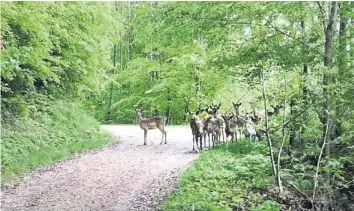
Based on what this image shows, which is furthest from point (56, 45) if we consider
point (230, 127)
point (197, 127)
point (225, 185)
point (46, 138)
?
point (225, 185)

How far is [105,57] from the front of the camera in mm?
16781

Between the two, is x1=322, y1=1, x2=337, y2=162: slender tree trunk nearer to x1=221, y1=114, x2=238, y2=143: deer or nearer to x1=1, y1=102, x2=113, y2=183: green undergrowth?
x1=221, y1=114, x2=238, y2=143: deer

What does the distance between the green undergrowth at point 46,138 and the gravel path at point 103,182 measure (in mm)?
459

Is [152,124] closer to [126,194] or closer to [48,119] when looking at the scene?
[48,119]

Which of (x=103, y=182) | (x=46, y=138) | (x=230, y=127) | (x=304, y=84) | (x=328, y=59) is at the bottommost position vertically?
(x=103, y=182)

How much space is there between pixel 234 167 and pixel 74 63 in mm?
7751

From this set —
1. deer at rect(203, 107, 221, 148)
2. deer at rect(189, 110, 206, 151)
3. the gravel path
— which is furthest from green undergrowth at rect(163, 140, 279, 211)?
deer at rect(203, 107, 221, 148)

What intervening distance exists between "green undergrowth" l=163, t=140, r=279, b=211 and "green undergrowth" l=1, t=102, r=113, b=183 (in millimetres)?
4235

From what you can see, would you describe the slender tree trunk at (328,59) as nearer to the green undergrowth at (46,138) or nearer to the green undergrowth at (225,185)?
the green undergrowth at (225,185)

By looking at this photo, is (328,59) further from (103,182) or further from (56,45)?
(56,45)

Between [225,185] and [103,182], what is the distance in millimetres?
2895

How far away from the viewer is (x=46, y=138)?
43.7 ft

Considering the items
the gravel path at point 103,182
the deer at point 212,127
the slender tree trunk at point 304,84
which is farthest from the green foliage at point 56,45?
the slender tree trunk at point 304,84

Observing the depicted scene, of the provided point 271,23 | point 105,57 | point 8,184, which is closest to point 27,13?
point 8,184
